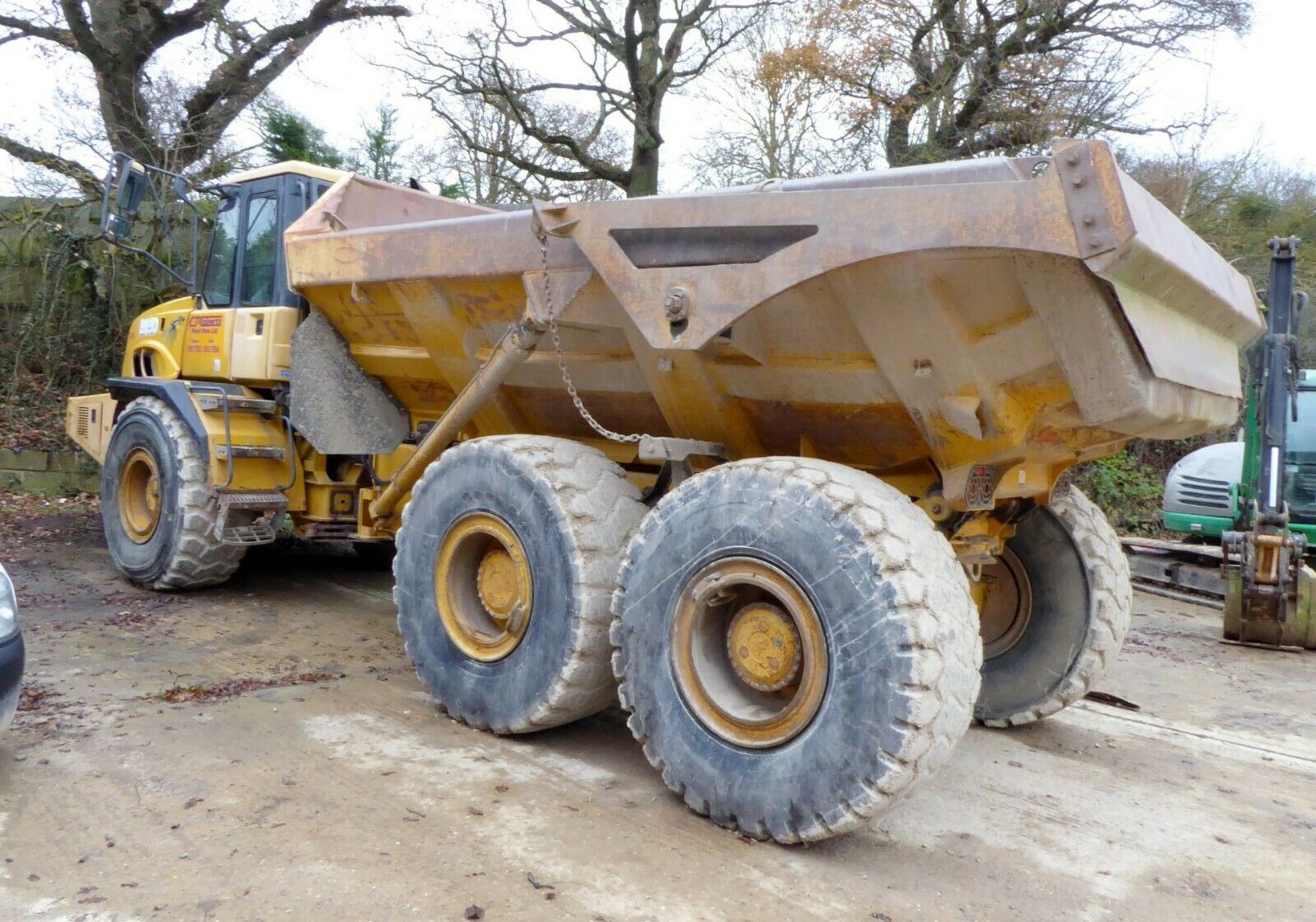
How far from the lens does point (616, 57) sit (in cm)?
1548

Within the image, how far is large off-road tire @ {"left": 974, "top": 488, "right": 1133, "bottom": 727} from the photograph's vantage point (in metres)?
4.15

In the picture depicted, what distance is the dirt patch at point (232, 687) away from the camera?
167 inches

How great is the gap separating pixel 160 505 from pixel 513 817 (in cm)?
406

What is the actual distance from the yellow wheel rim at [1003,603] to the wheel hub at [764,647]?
151 centimetres

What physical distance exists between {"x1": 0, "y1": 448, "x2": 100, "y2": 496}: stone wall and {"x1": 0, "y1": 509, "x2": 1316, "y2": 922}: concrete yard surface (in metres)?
5.52

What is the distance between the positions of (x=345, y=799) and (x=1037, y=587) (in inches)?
114

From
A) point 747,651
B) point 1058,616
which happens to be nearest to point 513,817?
point 747,651

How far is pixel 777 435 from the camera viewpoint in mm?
3990

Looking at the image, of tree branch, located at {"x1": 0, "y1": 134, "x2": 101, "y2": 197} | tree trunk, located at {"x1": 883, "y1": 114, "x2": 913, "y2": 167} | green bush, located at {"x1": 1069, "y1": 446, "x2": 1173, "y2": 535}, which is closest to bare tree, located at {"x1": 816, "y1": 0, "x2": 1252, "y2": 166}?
tree trunk, located at {"x1": 883, "y1": 114, "x2": 913, "y2": 167}

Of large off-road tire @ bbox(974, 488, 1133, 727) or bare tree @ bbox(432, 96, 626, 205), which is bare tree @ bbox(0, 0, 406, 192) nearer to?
bare tree @ bbox(432, 96, 626, 205)

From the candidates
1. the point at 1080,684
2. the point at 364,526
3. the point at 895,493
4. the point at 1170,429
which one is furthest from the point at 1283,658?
the point at 364,526

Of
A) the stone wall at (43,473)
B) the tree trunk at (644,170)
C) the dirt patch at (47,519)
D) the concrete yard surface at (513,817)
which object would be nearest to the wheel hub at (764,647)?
the concrete yard surface at (513,817)

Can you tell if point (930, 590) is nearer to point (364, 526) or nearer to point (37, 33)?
point (364, 526)

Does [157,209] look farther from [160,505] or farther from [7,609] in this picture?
[7,609]
